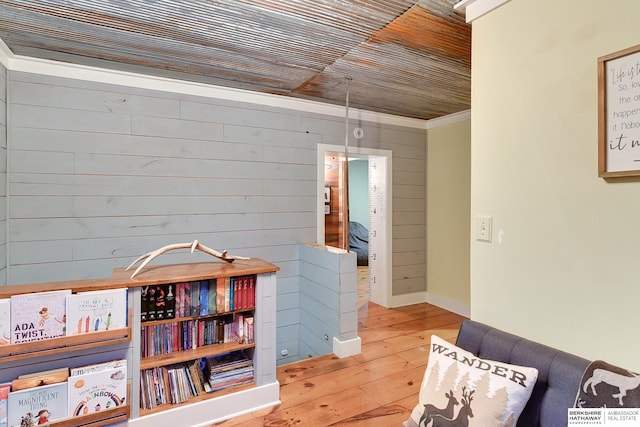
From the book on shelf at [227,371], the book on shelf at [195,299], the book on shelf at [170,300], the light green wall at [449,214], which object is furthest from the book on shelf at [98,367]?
the light green wall at [449,214]

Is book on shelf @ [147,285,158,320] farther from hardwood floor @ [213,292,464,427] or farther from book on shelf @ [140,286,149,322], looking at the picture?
hardwood floor @ [213,292,464,427]

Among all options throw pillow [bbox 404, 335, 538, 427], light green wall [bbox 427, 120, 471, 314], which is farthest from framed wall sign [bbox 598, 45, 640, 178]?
light green wall [bbox 427, 120, 471, 314]

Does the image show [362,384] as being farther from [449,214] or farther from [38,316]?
[449,214]

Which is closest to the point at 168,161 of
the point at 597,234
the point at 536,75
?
the point at 536,75

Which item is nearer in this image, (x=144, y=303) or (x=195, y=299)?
(x=144, y=303)

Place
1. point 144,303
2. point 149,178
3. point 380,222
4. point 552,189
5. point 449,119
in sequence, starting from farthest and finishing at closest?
point 380,222, point 449,119, point 149,178, point 144,303, point 552,189

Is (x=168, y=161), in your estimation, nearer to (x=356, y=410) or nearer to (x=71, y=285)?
(x=71, y=285)

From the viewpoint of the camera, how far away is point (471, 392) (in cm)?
118

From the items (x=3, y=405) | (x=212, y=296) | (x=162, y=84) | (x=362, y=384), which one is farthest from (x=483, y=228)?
(x=162, y=84)

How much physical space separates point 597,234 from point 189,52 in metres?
2.61

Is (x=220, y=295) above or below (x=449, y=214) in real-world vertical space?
below

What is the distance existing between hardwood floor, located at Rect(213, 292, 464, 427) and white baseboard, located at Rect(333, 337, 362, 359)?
0.15 ft

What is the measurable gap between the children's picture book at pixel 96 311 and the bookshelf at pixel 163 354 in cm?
3

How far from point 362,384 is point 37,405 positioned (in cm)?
192
